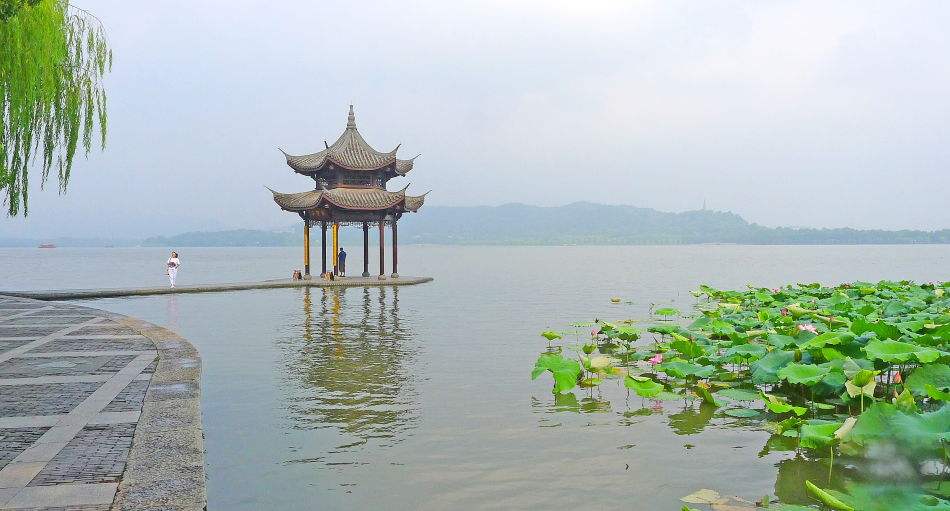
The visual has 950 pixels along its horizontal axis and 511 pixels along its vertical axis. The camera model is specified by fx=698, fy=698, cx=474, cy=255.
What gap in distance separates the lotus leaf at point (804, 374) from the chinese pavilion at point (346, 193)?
21.6m

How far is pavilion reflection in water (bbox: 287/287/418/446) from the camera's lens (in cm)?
650

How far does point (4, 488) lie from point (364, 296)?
722 inches

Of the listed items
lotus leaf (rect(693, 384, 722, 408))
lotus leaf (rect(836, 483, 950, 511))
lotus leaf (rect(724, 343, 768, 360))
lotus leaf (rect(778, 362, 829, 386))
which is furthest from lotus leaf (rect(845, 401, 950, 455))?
lotus leaf (rect(724, 343, 768, 360))

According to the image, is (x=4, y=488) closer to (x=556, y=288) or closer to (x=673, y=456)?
(x=673, y=456)

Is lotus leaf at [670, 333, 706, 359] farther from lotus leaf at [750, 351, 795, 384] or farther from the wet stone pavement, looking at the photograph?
the wet stone pavement

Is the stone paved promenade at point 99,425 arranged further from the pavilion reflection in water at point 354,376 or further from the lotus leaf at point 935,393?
the lotus leaf at point 935,393

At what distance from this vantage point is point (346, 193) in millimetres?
27094

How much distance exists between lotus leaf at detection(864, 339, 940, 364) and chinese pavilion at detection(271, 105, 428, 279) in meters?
21.9

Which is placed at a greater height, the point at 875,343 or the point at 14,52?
the point at 14,52

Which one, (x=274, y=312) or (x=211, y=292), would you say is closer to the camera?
(x=274, y=312)

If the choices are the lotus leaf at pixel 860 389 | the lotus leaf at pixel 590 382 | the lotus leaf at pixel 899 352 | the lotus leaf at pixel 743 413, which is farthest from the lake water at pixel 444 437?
the lotus leaf at pixel 899 352

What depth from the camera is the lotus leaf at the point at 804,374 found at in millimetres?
5812

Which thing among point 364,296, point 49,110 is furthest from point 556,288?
point 49,110

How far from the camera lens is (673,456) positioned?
556 cm
